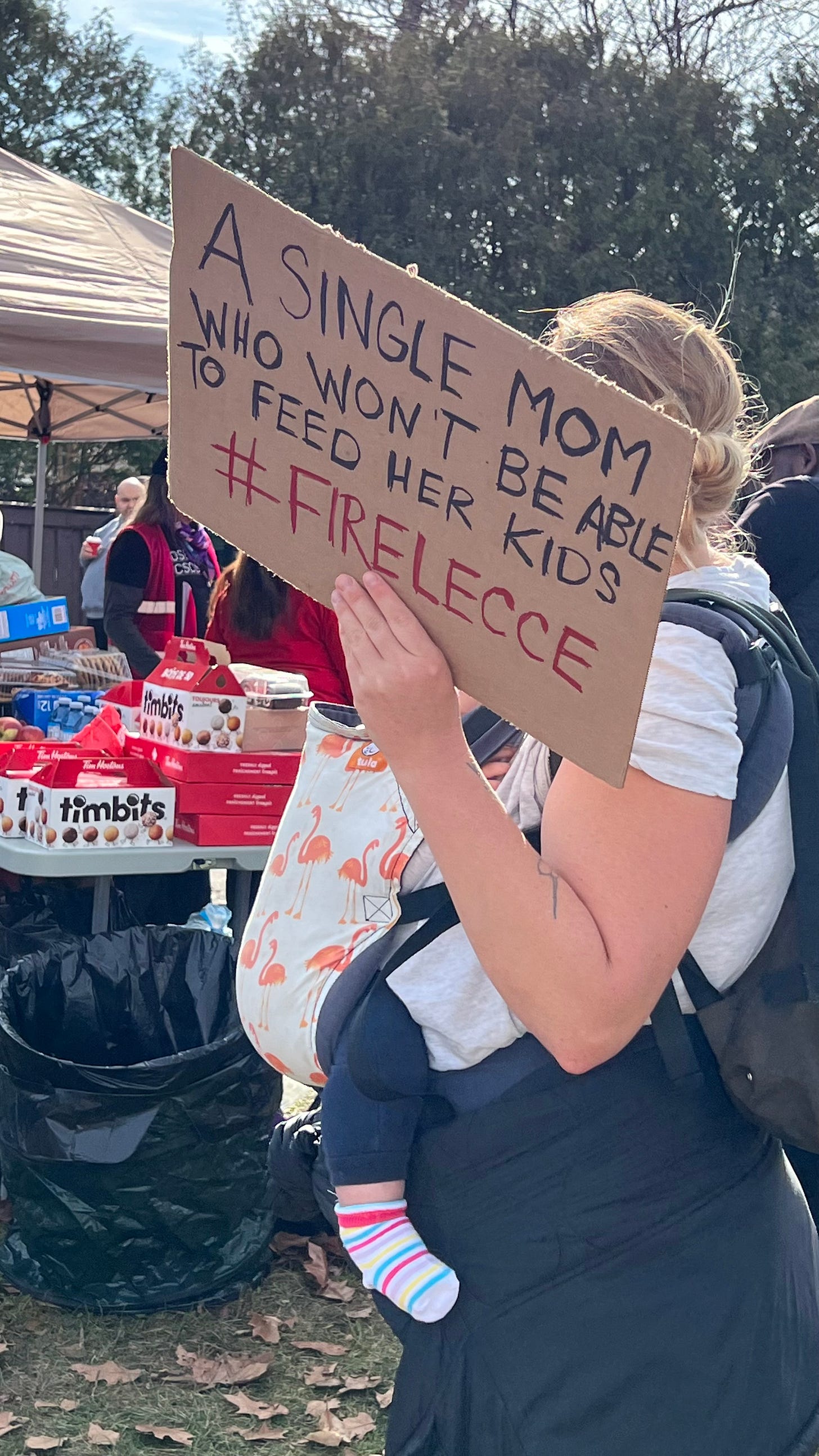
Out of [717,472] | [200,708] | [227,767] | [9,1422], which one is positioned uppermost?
[717,472]

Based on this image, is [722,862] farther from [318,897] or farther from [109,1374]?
[109,1374]

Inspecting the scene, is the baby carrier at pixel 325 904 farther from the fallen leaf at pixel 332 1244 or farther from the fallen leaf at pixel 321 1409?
the fallen leaf at pixel 332 1244

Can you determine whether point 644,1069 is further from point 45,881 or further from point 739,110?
point 739,110

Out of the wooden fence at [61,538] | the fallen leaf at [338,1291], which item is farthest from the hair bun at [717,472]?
the wooden fence at [61,538]

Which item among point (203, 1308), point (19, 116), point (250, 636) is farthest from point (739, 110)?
point (203, 1308)

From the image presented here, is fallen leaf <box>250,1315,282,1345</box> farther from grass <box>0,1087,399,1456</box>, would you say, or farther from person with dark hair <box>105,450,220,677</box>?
person with dark hair <box>105,450,220,677</box>

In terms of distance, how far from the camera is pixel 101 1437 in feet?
7.90

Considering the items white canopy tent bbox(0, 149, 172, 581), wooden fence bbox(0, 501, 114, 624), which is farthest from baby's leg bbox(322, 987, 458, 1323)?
wooden fence bbox(0, 501, 114, 624)

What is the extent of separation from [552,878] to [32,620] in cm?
375

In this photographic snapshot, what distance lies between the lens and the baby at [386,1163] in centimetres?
115

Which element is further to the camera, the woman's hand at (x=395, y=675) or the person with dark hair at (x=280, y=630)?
the person with dark hair at (x=280, y=630)

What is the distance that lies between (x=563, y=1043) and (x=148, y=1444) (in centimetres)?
187

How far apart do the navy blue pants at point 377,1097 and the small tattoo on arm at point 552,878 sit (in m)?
0.25

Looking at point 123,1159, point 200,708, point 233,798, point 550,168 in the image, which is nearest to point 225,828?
point 233,798
